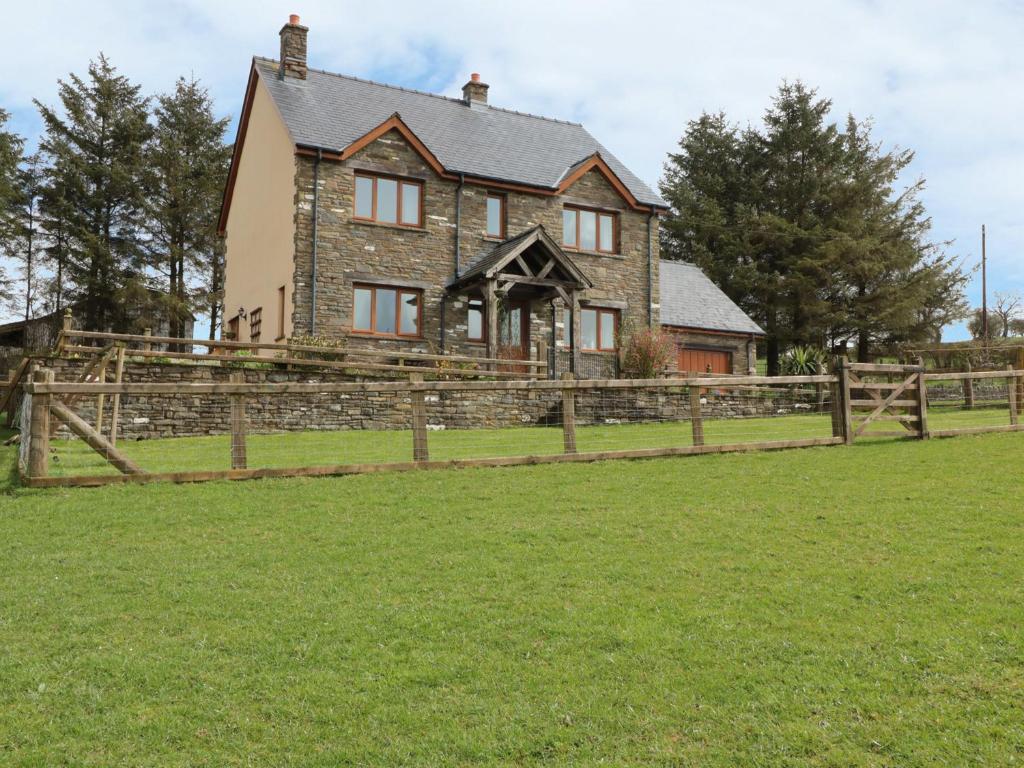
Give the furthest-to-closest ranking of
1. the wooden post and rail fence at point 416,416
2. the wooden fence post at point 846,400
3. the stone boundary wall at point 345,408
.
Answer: the stone boundary wall at point 345,408, the wooden fence post at point 846,400, the wooden post and rail fence at point 416,416

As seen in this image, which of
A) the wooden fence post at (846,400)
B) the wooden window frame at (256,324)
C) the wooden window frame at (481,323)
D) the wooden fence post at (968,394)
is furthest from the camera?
the wooden window frame at (256,324)

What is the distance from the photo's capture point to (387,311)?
79.3 ft

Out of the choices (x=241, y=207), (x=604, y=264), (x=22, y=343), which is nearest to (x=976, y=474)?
(x=604, y=264)

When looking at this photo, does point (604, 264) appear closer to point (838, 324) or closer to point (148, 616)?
point (838, 324)

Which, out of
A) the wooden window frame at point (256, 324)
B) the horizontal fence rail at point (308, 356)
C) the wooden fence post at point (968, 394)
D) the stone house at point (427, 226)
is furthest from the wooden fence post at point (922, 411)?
the wooden window frame at point (256, 324)

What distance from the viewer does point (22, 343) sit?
39.1 meters

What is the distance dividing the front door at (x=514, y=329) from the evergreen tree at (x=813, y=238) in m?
19.1

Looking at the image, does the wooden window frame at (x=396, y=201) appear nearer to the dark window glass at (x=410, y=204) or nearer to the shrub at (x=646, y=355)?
the dark window glass at (x=410, y=204)

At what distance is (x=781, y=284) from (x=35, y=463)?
1439 inches

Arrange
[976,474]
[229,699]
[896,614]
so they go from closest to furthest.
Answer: [229,699]
[896,614]
[976,474]

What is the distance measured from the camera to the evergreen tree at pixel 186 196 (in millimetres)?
38781

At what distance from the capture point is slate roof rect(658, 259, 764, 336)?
30.7m

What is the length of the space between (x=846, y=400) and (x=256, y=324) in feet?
62.0

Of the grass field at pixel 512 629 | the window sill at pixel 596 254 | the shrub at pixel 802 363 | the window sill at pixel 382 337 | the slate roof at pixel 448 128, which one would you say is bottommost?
the grass field at pixel 512 629
